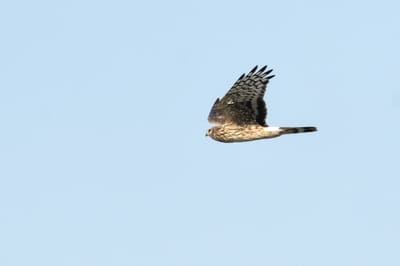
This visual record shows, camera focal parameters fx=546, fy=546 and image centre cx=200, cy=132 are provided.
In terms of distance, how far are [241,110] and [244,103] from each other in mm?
173

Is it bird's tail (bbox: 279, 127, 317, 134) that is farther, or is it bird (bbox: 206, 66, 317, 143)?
bird (bbox: 206, 66, 317, 143)

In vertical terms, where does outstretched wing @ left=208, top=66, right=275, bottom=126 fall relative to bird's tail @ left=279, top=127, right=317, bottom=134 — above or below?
above

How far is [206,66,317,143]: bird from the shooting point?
39.8 feet

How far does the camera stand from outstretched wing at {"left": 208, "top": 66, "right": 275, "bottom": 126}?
1219 cm

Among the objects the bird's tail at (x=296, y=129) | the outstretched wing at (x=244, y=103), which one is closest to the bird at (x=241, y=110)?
the outstretched wing at (x=244, y=103)

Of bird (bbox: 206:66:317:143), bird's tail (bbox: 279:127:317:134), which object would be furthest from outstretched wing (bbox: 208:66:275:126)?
bird's tail (bbox: 279:127:317:134)

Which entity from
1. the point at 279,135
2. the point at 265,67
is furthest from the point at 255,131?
the point at 265,67

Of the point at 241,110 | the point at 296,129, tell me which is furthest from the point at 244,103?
the point at 296,129

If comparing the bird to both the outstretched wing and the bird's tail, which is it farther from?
the bird's tail

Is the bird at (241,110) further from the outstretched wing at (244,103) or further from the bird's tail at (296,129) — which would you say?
the bird's tail at (296,129)

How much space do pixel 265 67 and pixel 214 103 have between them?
1.44 m

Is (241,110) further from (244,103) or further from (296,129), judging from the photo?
(296,129)

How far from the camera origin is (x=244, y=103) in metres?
12.3

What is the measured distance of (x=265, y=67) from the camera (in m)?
12.5
